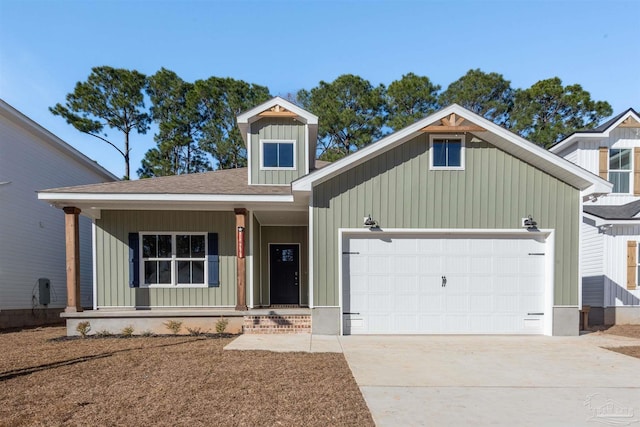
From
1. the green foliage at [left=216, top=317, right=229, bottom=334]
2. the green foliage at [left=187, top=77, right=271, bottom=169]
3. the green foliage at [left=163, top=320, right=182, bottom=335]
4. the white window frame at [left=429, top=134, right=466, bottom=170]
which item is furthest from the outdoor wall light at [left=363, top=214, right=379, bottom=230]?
the green foliage at [left=187, top=77, right=271, bottom=169]

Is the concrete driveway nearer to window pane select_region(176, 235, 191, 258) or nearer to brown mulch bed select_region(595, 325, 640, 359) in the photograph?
brown mulch bed select_region(595, 325, 640, 359)

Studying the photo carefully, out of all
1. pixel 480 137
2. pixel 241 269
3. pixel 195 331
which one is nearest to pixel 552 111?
pixel 480 137

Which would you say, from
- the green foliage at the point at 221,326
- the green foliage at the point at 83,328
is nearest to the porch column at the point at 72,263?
the green foliage at the point at 83,328

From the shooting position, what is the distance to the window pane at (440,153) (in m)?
8.23

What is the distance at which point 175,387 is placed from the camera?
451cm

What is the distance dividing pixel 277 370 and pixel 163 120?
69.5ft

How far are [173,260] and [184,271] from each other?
1.31 feet

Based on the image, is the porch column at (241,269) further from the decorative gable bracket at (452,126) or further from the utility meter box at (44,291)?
the utility meter box at (44,291)

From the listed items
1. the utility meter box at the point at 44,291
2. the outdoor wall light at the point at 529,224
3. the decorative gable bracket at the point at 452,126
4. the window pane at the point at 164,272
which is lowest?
the utility meter box at the point at 44,291

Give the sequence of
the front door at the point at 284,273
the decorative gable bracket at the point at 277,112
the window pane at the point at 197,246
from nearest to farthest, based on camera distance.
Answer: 1. the window pane at the point at 197,246
2. the decorative gable bracket at the point at 277,112
3. the front door at the point at 284,273

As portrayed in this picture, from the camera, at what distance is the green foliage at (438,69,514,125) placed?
75.6 ft

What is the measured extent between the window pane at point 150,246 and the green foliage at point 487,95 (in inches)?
789

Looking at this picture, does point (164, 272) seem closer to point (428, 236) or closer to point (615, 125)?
point (428, 236)

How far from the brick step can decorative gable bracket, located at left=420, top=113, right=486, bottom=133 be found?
4992mm
